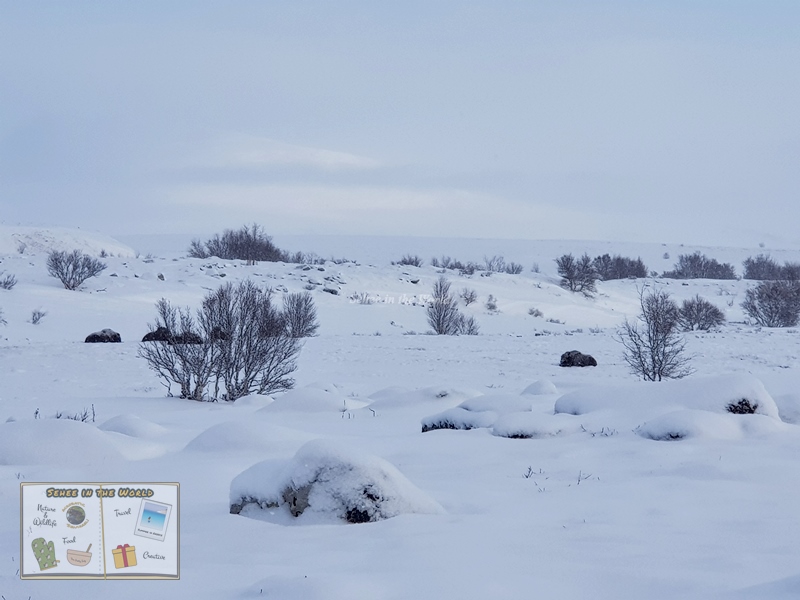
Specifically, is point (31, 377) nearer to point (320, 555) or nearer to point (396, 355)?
point (396, 355)

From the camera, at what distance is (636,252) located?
81812 millimetres

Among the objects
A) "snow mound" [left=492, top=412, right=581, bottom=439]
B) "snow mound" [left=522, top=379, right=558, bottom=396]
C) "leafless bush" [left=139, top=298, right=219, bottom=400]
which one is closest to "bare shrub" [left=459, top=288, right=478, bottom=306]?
"leafless bush" [left=139, top=298, right=219, bottom=400]

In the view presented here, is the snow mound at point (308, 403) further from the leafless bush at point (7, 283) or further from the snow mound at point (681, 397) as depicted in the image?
the leafless bush at point (7, 283)

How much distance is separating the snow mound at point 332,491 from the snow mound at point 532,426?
2507mm

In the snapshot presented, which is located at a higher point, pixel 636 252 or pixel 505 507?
pixel 636 252

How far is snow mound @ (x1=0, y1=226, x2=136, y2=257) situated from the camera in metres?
48.5

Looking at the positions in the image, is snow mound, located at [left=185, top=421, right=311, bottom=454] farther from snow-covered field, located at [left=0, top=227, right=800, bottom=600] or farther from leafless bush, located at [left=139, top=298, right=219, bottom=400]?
leafless bush, located at [left=139, top=298, right=219, bottom=400]

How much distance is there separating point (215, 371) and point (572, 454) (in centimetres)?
787

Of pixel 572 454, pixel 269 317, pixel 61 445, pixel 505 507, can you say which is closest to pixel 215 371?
pixel 269 317

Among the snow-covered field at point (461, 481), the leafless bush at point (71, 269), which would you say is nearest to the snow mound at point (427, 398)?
the snow-covered field at point (461, 481)

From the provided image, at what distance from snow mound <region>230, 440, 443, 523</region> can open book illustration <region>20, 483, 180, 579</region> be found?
2.88 ft

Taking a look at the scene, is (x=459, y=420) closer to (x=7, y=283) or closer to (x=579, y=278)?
(x=7, y=283)

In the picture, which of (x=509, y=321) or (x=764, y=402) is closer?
(x=764, y=402)

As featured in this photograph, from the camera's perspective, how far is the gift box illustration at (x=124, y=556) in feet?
9.34
